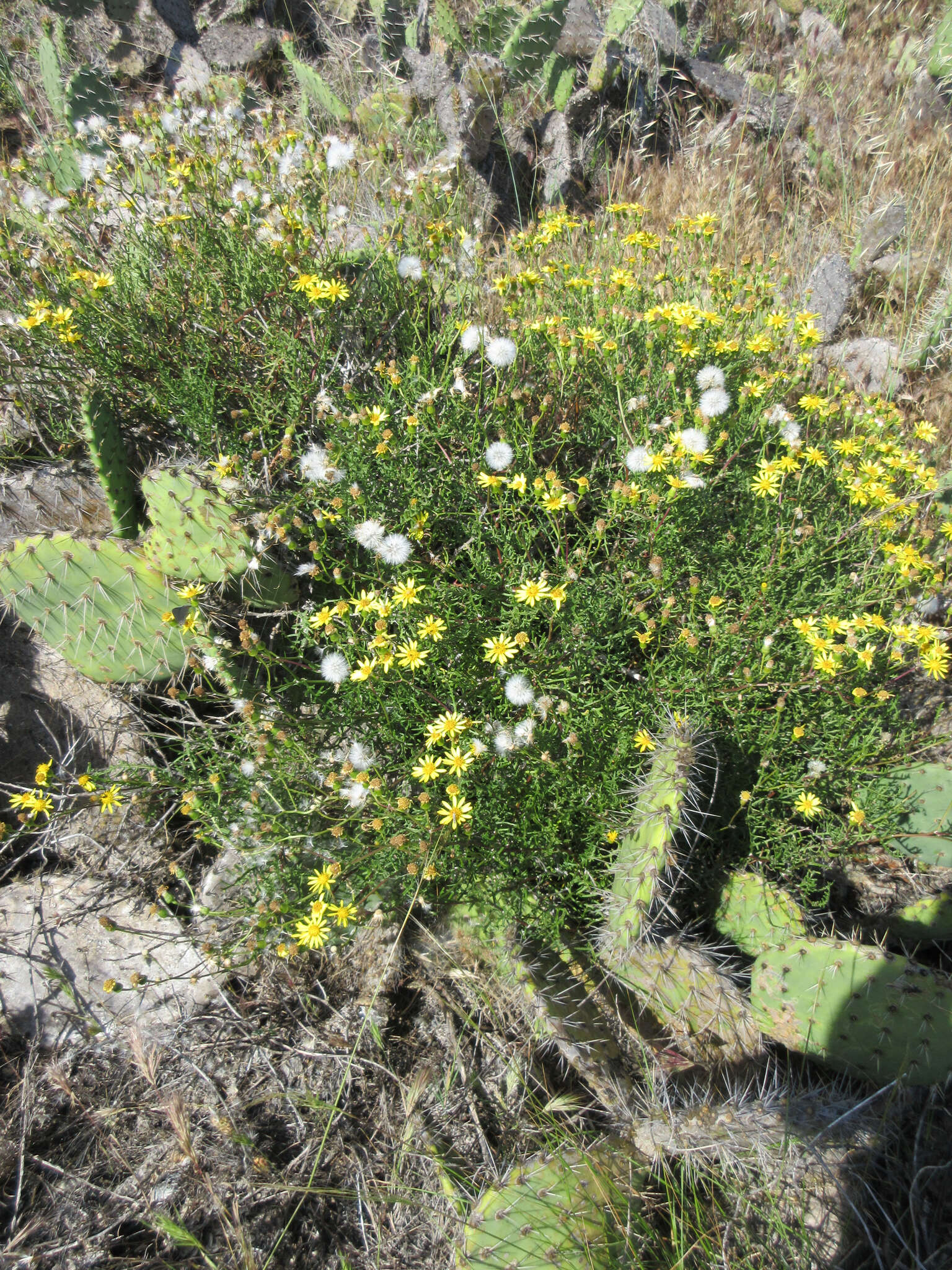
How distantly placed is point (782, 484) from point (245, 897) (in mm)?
2379

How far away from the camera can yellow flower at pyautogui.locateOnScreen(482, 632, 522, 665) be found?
227 centimetres

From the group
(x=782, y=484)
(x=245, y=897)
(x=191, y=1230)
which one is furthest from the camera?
(x=782, y=484)

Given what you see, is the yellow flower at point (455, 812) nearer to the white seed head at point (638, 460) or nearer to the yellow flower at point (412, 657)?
the yellow flower at point (412, 657)

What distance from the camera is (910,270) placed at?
4117 millimetres

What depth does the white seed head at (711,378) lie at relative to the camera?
8.98 ft

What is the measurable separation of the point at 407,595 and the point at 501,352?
3.73 ft

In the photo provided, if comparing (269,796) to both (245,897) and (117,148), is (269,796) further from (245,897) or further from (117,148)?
(117,148)

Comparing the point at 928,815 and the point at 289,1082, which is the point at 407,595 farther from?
the point at 928,815

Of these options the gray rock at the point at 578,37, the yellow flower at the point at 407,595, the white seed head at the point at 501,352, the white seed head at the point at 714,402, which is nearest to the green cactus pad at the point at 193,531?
the yellow flower at the point at 407,595

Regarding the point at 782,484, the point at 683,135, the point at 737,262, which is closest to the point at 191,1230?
the point at 782,484

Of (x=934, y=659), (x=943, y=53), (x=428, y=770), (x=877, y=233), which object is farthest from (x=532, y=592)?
(x=943, y=53)

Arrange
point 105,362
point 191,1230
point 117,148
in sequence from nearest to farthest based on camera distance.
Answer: point 191,1230
point 105,362
point 117,148

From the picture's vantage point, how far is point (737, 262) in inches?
172

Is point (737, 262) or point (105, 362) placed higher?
point (105, 362)
